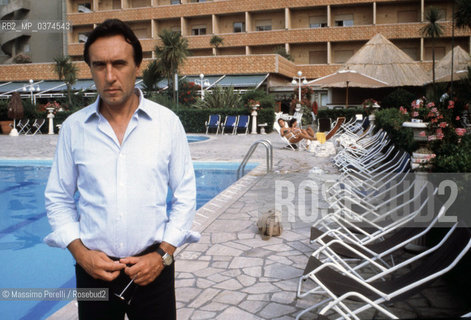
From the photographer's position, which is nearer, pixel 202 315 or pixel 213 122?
pixel 202 315

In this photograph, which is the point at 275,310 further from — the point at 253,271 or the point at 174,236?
the point at 174,236

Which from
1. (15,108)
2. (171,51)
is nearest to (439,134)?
(171,51)

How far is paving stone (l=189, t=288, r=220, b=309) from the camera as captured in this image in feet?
12.1

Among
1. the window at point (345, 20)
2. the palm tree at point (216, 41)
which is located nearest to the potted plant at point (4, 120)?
the palm tree at point (216, 41)

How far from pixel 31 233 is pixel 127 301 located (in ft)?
20.4

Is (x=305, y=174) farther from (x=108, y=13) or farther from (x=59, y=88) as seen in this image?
(x=108, y=13)

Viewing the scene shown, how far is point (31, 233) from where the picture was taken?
292 inches

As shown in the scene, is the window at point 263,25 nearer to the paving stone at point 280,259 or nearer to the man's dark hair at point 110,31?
the paving stone at point 280,259

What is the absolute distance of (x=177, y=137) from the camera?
1938 mm

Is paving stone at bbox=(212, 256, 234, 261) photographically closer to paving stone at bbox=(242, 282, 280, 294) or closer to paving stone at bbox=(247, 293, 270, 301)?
paving stone at bbox=(242, 282, 280, 294)

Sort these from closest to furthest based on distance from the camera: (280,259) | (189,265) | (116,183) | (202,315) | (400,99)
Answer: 1. (116,183)
2. (202,315)
3. (189,265)
4. (280,259)
5. (400,99)

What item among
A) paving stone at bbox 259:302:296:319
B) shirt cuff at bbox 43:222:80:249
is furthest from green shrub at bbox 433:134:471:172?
shirt cuff at bbox 43:222:80:249

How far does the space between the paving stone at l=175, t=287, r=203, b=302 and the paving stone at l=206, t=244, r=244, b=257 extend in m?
0.93

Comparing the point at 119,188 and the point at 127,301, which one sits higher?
the point at 119,188
